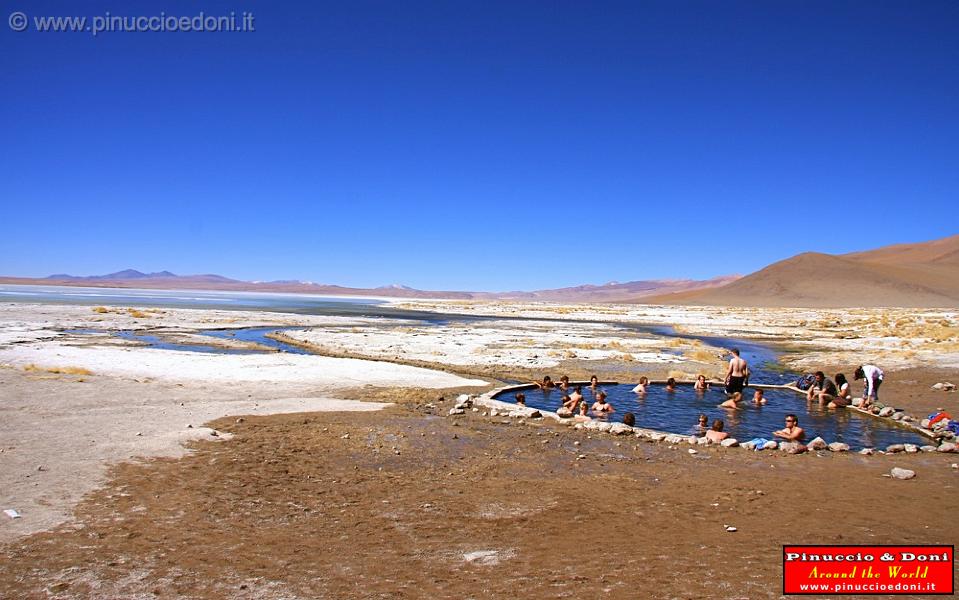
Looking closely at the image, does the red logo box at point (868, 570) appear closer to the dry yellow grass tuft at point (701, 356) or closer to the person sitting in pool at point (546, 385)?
the person sitting in pool at point (546, 385)

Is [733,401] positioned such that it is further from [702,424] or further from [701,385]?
[702,424]

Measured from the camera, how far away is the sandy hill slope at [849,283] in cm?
11569

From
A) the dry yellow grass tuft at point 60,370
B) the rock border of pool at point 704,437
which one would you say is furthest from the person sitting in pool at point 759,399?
the dry yellow grass tuft at point 60,370

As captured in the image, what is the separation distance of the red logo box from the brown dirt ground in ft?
0.68

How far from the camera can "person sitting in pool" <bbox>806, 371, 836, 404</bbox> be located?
52.4 ft

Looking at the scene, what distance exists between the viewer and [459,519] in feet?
22.6

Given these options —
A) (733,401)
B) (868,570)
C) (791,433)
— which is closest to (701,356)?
(733,401)

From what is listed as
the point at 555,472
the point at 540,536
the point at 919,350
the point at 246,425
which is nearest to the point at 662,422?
the point at 555,472

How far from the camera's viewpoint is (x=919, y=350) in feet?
91.0

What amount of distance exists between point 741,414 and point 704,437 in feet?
13.0

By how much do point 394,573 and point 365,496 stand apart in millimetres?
2388

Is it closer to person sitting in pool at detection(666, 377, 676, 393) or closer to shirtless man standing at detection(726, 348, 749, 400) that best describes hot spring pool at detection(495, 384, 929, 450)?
person sitting in pool at detection(666, 377, 676, 393)

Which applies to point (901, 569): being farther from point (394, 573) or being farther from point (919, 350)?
point (919, 350)

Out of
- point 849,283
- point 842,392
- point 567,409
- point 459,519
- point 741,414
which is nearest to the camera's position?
point 459,519
